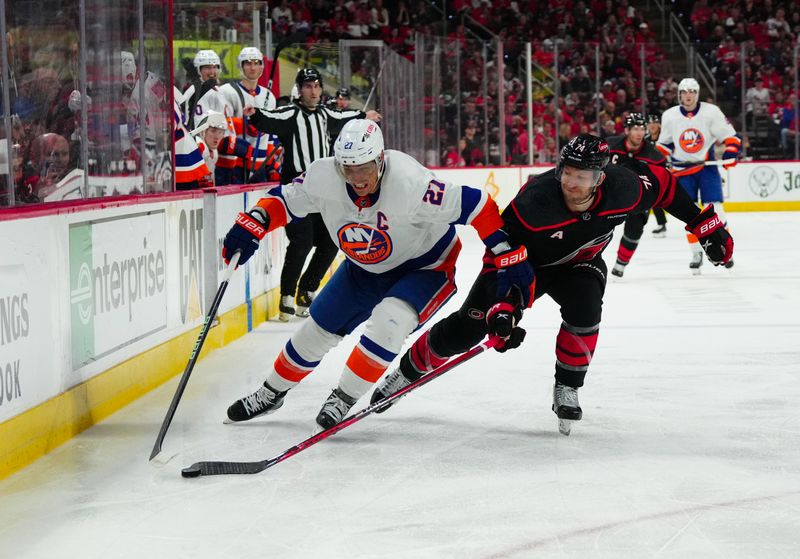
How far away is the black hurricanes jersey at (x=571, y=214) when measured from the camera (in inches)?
137

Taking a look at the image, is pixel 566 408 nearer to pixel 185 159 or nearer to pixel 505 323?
pixel 505 323

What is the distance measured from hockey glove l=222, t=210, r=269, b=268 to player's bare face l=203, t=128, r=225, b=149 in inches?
106

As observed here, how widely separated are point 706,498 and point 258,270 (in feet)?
12.5

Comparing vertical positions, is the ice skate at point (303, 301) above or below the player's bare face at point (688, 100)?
below

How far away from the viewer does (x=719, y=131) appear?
9.17 metres

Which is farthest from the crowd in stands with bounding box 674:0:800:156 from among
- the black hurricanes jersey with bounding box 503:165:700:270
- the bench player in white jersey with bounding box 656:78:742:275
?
the black hurricanes jersey with bounding box 503:165:700:270

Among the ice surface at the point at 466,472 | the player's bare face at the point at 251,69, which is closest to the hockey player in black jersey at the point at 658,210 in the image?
the player's bare face at the point at 251,69

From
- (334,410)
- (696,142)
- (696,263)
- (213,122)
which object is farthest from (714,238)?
(696,142)

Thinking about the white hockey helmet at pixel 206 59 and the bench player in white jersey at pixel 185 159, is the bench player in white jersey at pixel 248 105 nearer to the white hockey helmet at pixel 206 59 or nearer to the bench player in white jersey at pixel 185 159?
the white hockey helmet at pixel 206 59

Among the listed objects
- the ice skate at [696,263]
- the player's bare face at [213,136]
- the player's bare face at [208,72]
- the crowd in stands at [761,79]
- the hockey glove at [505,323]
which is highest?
the crowd in stands at [761,79]

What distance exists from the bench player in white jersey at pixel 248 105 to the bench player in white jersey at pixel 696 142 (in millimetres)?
3371

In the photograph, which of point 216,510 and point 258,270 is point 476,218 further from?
point 258,270

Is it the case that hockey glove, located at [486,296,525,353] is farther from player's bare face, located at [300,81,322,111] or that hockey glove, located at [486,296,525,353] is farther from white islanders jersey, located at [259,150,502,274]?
player's bare face, located at [300,81,322,111]

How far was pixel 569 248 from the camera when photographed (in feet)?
11.8
